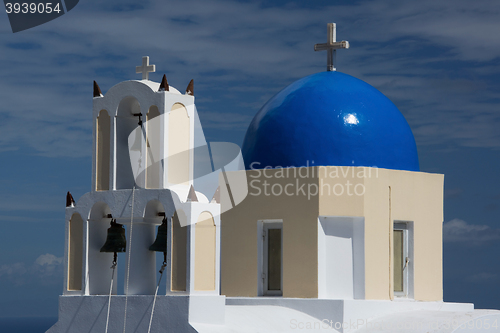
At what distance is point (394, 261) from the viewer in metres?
15.0

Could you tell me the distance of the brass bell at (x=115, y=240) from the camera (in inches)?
506

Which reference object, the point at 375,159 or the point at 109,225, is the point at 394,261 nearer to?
the point at 375,159

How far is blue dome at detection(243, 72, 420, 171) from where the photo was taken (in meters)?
14.8

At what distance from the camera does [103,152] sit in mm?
13117

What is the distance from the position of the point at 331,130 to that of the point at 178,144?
3.47 m

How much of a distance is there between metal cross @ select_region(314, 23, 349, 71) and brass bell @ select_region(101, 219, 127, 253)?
19.4 feet

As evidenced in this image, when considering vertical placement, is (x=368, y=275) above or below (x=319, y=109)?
below

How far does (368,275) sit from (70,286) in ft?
16.9

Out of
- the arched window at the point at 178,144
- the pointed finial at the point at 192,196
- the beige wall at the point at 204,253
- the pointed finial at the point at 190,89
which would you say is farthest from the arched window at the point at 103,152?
the beige wall at the point at 204,253

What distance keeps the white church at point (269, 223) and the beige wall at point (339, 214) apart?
0.08 ft

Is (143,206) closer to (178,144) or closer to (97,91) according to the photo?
(178,144)

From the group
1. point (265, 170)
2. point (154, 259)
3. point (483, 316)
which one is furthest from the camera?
point (265, 170)

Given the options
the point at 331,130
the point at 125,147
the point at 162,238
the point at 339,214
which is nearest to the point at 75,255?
the point at 162,238

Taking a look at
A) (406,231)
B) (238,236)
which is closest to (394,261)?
(406,231)
